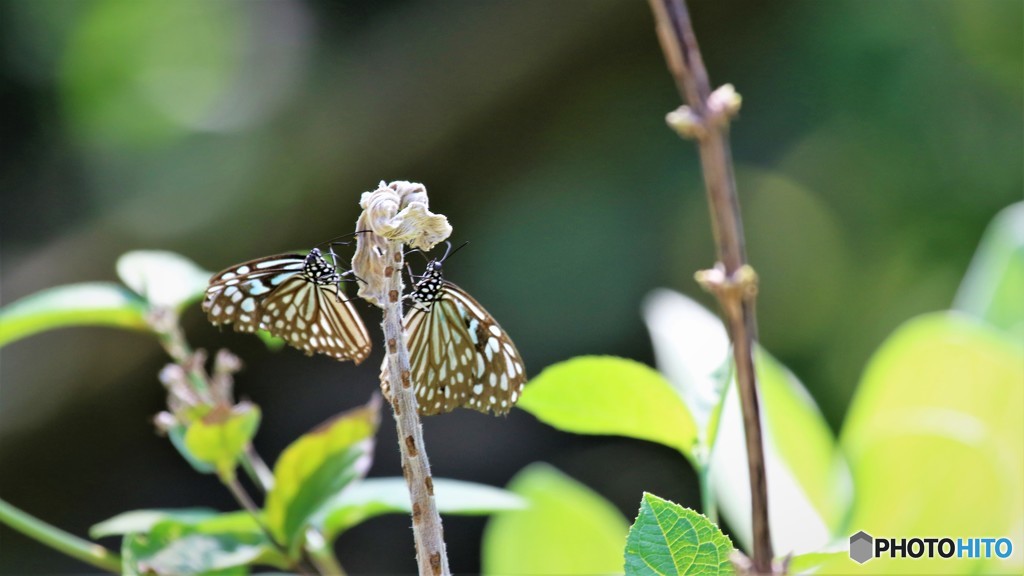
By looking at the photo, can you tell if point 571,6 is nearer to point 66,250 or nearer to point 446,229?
point 66,250

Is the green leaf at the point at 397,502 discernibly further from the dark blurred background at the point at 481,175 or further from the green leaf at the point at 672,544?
the dark blurred background at the point at 481,175

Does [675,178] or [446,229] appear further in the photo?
[675,178]

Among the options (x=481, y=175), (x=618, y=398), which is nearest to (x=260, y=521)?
(x=618, y=398)

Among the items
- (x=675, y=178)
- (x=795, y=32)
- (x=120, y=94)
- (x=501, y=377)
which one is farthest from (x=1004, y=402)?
(x=120, y=94)

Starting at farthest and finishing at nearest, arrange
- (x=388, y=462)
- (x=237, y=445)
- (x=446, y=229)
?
(x=388, y=462) → (x=237, y=445) → (x=446, y=229)

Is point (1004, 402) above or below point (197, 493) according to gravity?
below

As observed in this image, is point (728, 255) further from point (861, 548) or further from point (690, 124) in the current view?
point (861, 548)

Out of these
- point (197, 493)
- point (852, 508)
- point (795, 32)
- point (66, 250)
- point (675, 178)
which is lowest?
point (852, 508)

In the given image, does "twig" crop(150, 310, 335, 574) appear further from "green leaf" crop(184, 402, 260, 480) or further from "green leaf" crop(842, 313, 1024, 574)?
"green leaf" crop(842, 313, 1024, 574)
